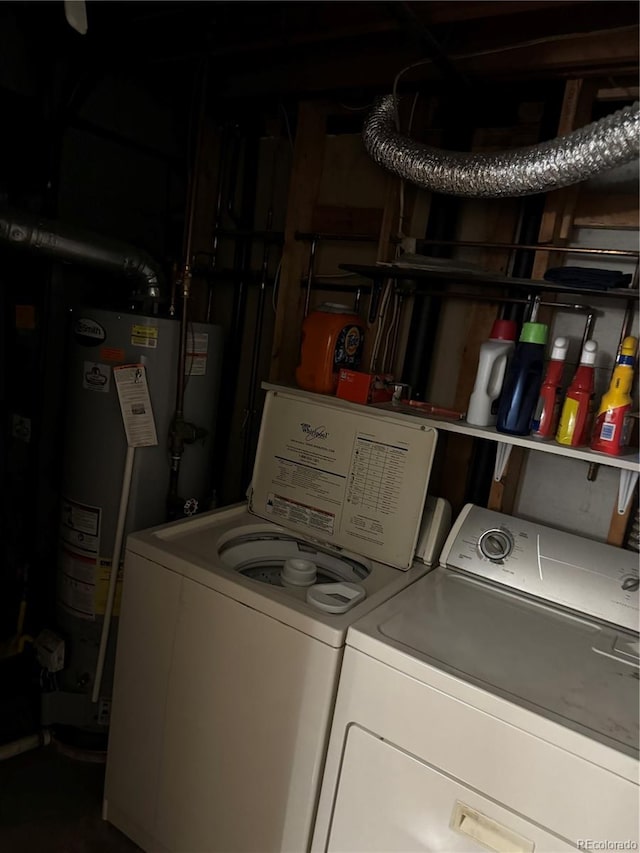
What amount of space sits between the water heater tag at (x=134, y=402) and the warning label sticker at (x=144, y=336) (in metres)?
0.07

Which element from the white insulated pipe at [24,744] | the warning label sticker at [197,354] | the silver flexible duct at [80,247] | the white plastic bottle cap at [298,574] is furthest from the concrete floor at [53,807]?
the silver flexible duct at [80,247]

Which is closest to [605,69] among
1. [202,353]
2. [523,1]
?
[523,1]

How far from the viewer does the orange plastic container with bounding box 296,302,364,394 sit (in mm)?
1745

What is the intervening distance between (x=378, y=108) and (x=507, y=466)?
1.12 m

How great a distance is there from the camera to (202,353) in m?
1.94

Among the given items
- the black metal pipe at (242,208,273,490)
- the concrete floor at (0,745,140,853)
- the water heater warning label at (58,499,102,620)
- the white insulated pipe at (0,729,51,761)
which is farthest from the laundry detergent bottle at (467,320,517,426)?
the white insulated pipe at (0,729,51,761)

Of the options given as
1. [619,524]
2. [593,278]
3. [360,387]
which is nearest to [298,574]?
[360,387]

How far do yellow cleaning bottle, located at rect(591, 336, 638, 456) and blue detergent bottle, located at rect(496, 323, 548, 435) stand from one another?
168 millimetres

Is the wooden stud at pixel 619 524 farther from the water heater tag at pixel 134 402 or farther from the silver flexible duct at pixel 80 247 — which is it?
the silver flexible duct at pixel 80 247

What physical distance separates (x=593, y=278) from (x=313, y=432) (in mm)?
875

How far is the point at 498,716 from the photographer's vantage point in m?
1.11

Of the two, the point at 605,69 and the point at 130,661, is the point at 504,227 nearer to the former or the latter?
the point at 605,69

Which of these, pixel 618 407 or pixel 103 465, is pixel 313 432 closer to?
pixel 103 465

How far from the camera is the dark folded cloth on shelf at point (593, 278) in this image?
142 centimetres
